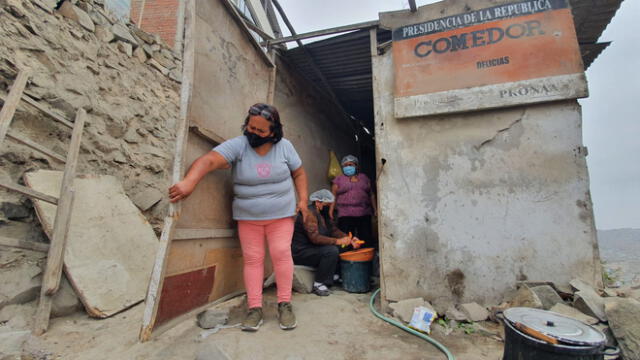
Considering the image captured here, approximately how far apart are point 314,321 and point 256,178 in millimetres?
1276

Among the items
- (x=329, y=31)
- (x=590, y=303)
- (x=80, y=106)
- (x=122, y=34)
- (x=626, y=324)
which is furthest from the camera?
(x=122, y=34)

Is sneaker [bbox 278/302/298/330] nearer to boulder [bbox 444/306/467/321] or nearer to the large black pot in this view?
boulder [bbox 444/306/467/321]

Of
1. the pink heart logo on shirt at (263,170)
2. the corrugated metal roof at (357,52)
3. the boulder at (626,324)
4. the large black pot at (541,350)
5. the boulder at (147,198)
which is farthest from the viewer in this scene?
the boulder at (147,198)

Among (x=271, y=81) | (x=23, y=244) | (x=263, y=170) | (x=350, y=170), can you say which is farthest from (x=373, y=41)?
(x=23, y=244)

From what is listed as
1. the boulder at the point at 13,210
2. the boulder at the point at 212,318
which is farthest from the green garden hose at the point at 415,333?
the boulder at the point at 13,210

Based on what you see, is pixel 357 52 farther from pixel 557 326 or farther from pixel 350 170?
pixel 557 326

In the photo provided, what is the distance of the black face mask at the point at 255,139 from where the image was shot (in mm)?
2373

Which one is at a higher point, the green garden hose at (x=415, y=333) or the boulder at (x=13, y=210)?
the boulder at (x=13, y=210)

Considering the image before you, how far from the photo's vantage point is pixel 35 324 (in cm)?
200

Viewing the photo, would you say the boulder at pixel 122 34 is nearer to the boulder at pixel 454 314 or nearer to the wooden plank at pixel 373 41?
the wooden plank at pixel 373 41

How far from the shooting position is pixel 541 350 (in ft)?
4.78

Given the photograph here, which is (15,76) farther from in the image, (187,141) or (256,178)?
(256,178)

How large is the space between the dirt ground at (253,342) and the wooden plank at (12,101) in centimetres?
150

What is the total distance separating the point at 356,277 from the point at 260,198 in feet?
5.41
